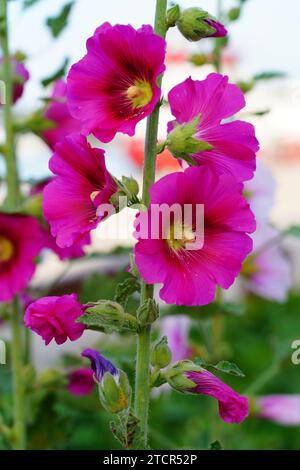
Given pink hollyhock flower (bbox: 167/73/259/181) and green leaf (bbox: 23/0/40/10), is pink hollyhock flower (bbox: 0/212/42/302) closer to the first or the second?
green leaf (bbox: 23/0/40/10)

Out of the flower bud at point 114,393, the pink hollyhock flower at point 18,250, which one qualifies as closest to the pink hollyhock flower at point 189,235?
the flower bud at point 114,393

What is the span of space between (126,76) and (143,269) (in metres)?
0.18

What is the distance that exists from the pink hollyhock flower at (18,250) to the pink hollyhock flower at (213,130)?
0.41 m

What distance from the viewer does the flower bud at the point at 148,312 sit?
76 centimetres

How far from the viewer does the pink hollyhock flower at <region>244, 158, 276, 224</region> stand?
1.42 m

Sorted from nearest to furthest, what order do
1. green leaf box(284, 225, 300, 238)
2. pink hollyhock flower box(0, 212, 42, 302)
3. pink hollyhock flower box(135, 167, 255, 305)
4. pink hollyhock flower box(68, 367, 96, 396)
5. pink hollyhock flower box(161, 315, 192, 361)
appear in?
pink hollyhock flower box(135, 167, 255, 305)
pink hollyhock flower box(0, 212, 42, 302)
pink hollyhock flower box(68, 367, 96, 396)
green leaf box(284, 225, 300, 238)
pink hollyhock flower box(161, 315, 192, 361)

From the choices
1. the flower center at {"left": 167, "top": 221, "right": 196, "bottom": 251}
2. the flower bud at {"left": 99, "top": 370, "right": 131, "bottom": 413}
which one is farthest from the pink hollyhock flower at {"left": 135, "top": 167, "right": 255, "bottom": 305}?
the flower bud at {"left": 99, "top": 370, "right": 131, "bottom": 413}

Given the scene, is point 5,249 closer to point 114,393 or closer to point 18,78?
point 18,78

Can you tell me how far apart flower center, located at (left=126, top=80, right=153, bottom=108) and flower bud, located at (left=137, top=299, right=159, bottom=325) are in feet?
0.56

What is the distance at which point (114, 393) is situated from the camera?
0.78m

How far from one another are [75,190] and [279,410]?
2.65 feet

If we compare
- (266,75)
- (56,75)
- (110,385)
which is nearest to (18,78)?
(56,75)

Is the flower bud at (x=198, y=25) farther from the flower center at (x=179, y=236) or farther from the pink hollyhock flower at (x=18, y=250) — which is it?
the pink hollyhock flower at (x=18, y=250)
